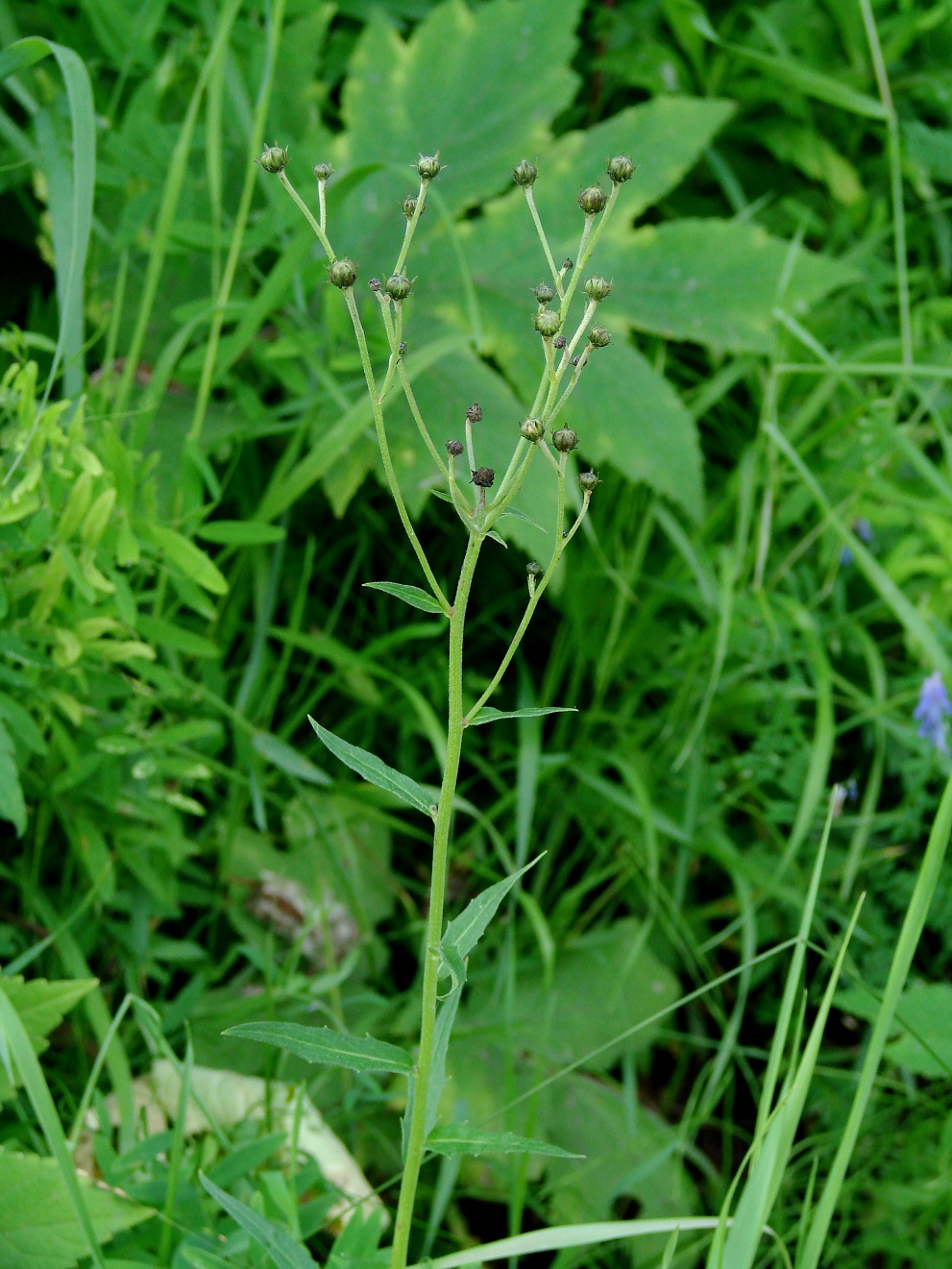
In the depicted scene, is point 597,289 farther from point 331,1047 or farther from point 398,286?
point 331,1047

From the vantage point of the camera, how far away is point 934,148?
2.22m

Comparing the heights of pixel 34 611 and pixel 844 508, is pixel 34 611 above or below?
above

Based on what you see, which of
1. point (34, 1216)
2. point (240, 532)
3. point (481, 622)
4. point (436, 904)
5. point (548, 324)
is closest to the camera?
point (548, 324)

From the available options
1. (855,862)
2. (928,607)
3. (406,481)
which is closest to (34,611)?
(406,481)

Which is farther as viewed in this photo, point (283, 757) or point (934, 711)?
point (934, 711)

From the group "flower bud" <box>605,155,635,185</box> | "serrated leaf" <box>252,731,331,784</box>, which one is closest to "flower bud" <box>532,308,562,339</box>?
"flower bud" <box>605,155,635,185</box>

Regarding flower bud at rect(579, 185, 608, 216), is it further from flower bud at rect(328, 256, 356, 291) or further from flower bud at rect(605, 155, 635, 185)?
flower bud at rect(328, 256, 356, 291)

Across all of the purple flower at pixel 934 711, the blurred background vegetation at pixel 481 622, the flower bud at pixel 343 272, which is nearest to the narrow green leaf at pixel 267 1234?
the blurred background vegetation at pixel 481 622

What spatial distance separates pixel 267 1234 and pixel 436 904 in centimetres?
28

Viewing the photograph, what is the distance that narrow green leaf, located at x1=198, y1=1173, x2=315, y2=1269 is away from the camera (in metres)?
0.85

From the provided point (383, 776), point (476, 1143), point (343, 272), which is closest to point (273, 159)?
point (343, 272)

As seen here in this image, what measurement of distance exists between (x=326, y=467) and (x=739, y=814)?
973mm

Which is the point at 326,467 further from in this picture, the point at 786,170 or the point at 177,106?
the point at 786,170

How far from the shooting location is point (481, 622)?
2.02 metres
